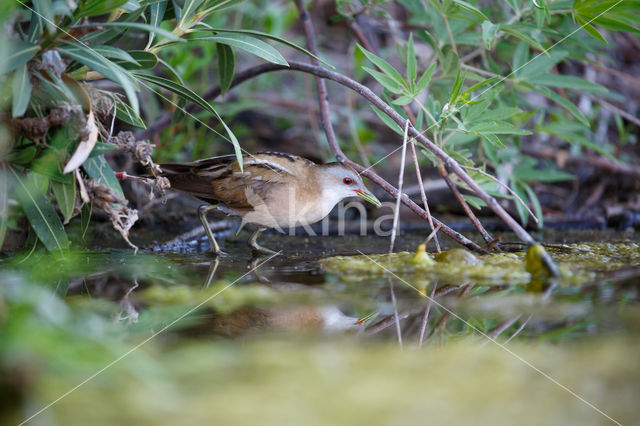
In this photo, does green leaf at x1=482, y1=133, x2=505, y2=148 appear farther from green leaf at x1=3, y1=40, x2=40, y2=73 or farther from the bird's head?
green leaf at x1=3, y1=40, x2=40, y2=73

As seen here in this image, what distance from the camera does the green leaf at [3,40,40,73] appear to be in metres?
2.29

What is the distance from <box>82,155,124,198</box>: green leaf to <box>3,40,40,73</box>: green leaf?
0.57m

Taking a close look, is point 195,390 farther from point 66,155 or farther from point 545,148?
point 545,148

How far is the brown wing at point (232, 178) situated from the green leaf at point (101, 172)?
120 cm

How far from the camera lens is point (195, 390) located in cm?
149

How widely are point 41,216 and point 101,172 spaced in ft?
1.10

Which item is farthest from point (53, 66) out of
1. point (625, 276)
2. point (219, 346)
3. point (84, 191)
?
point (625, 276)

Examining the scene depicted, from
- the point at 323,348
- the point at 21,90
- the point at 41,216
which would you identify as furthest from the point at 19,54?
the point at 323,348

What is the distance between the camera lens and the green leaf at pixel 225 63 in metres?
3.41

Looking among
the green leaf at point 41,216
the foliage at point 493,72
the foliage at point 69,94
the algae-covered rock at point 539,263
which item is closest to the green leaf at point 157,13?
the foliage at point 69,94

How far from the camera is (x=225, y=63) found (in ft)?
11.3

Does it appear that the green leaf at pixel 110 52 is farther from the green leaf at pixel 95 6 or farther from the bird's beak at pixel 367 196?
the bird's beak at pixel 367 196

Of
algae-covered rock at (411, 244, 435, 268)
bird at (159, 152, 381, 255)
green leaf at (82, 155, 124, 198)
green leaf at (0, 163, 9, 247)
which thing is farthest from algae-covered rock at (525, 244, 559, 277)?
green leaf at (0, 163, 9, 247)

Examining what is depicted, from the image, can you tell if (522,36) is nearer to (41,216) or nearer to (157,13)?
(157,13)
